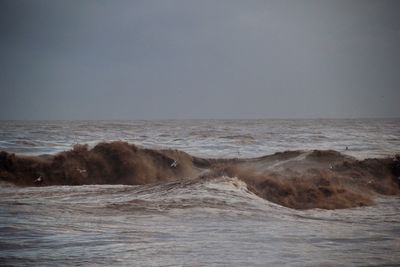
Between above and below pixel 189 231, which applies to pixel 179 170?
below

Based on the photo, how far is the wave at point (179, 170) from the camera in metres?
11.9

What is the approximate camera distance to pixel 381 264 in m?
4.68

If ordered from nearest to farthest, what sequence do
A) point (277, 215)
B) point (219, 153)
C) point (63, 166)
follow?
point (277, 215) → point (63, 166) → point (219, 153)

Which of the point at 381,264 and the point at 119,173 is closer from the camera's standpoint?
the point at 381,264

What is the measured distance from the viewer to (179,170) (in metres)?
17.2

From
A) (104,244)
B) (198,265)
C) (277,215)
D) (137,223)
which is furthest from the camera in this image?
(277,215)

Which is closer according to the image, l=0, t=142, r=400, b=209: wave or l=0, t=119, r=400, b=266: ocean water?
l=0, t=119, r=400, b=266: ocean water

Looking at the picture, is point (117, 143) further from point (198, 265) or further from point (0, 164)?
point (198, 265)

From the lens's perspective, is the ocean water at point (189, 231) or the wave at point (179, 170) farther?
the wave at point (179, 170)

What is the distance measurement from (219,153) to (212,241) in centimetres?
1689

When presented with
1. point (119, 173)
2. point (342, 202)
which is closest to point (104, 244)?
point (342, 202)

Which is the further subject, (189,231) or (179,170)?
(179,170)

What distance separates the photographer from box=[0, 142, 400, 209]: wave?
39.1 ft

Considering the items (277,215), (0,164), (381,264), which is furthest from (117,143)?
(381,264)
